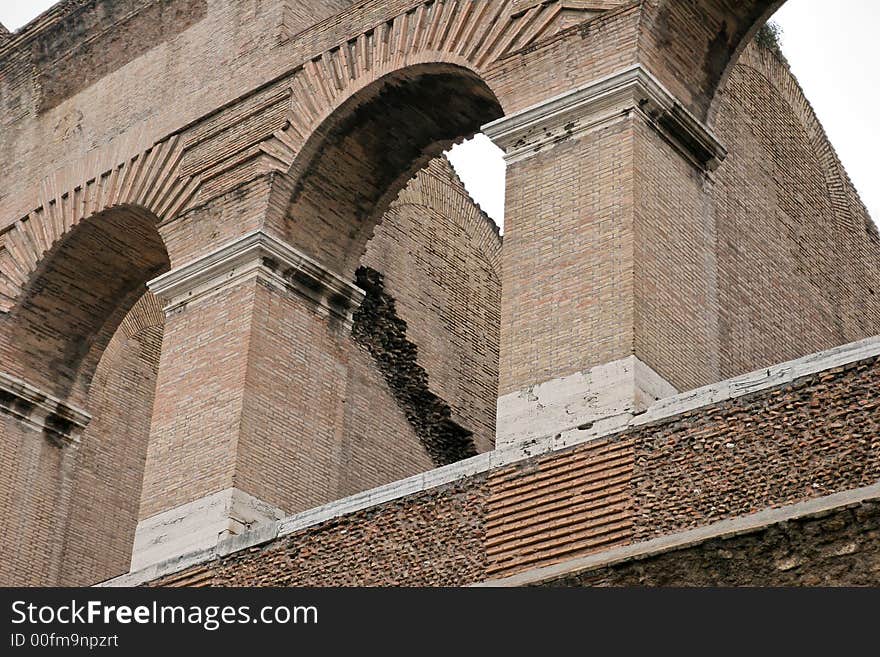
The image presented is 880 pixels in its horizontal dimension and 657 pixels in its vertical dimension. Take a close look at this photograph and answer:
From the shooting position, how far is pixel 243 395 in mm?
14016

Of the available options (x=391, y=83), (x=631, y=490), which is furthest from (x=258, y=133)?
(x=631, y=490)

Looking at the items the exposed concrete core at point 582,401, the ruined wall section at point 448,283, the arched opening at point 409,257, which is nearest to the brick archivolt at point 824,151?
the arched opening at point 409,257

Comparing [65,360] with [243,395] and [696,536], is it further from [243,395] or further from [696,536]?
[696,536]

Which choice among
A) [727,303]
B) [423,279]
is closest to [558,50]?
[727,303]

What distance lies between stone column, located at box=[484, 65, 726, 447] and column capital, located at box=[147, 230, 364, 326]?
2.30m

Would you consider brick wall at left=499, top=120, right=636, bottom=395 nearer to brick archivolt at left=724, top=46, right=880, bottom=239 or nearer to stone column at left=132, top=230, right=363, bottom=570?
stone column at left=132, top=230, right=363, bottom=570

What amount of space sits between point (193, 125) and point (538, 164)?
4.04m

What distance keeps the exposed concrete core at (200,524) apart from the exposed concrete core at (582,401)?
2.37 metres

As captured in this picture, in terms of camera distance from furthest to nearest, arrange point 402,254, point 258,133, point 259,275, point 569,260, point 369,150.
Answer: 1. point 402,254
2. point 258,133
3. point 369,150
4. point 259,275
5. point 569,260

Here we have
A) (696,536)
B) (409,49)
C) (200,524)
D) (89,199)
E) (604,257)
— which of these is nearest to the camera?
(696,536)

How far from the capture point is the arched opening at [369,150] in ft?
48.4

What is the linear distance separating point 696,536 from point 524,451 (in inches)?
66.9

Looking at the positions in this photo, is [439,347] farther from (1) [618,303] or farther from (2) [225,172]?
(1) [618,303]

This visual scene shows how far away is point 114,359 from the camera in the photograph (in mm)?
19875
